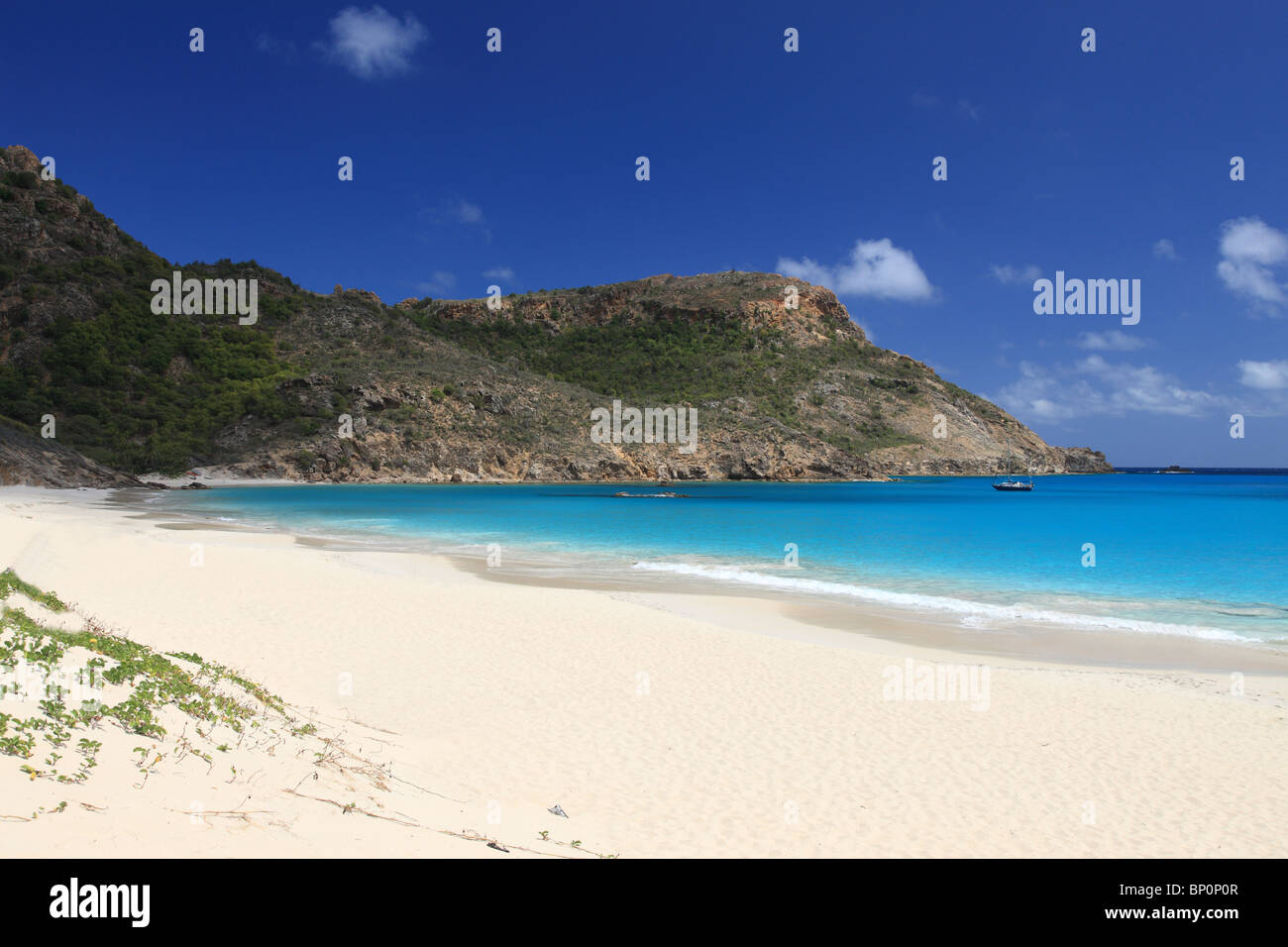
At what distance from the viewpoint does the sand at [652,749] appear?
454 centimetres

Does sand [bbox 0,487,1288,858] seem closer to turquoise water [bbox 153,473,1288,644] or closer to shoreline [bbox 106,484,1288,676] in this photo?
shoreline [bbox 106,484,1288,676]

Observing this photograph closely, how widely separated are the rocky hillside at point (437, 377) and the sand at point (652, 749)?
6273 cm

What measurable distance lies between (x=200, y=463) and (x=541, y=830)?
297ft

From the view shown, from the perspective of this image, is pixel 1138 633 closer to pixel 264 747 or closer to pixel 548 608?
pixel 548 608

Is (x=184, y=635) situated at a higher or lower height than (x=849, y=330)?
lower

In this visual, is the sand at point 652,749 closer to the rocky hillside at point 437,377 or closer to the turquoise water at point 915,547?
the turquoise water at point 915,547

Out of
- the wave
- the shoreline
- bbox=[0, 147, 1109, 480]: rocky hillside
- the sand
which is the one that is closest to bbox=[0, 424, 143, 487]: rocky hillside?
bbox=[0, 147, 1109, 480]: rocky hillside

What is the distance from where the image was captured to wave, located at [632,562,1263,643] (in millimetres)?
15070

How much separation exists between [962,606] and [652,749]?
12.4 m

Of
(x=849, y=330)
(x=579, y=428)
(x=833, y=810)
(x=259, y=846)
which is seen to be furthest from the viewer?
(x=849, y=330)

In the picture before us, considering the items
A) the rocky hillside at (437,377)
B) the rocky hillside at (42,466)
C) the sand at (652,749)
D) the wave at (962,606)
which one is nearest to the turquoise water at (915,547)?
the wave at (962,606)

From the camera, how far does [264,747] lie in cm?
554

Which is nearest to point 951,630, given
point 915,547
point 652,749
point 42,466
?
point 652,749

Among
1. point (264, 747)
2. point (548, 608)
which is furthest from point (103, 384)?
point (264, 747)
